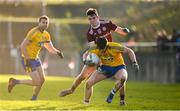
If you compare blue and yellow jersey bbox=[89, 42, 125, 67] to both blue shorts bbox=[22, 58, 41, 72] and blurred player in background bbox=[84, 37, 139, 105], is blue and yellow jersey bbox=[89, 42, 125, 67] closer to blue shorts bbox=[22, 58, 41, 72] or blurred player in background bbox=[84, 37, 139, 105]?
blurred player in background bbox=[84, 37, 139, 105]

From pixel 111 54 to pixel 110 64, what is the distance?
0.27 meters

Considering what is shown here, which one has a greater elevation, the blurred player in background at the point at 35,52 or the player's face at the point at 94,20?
the player's face at the point at 94,20

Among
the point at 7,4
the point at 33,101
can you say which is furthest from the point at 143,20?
the point at 33,101

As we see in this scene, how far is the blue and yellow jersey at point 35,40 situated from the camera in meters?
18.6

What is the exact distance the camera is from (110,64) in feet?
54.8

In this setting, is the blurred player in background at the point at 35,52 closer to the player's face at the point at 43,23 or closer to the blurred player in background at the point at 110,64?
the player's face at the point at 43,23

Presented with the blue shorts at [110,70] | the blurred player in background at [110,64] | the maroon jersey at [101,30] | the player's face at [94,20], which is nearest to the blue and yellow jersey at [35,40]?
the maroon jersey at [101,30]

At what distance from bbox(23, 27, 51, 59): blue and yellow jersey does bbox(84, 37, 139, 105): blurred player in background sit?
232 cm

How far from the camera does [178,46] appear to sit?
3247 cm

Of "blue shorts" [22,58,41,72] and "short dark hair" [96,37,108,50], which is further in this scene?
"blue shorts" [22,58,41,72]

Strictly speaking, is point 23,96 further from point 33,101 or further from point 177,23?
point 177,23

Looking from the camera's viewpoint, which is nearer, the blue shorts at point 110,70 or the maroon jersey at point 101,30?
the blue shorts at point 110,70

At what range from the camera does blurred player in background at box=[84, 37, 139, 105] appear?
53.6 feet

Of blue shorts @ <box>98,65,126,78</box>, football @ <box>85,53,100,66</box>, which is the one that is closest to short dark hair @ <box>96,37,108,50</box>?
football @ <box>85,53,100,66</box>
